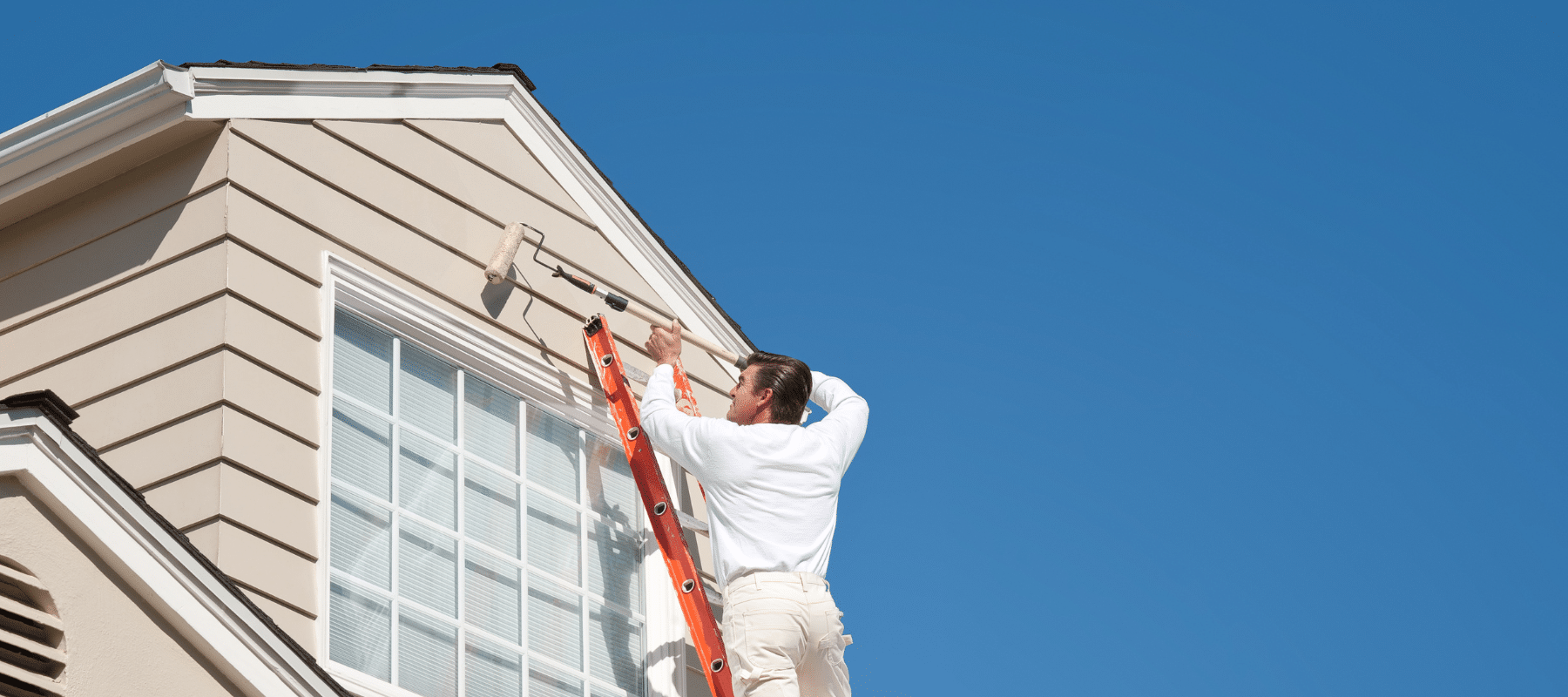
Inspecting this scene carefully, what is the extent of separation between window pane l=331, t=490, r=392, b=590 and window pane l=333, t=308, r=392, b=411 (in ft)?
1.42

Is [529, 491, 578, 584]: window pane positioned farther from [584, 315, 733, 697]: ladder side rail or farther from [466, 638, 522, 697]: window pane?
[466, 638, 522, 697]: window pane

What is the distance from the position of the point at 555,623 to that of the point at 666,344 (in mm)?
1302

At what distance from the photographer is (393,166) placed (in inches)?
253

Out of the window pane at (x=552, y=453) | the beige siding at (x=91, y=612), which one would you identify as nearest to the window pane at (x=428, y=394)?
the window pane at (x=552, y=453)

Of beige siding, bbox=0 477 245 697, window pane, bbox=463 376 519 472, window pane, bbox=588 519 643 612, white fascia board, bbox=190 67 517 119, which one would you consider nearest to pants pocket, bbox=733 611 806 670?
window pane, bbox=588 519 643 612

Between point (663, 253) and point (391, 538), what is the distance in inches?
94.3

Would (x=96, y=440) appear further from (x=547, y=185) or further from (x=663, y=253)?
(x=663, y=253)

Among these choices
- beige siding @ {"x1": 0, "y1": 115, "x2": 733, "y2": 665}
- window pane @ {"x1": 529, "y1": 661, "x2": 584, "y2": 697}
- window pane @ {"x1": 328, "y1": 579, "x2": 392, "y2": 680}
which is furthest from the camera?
window pane @ {"x1": 529, "y1": 661, "x2": 584, "y2": 697}

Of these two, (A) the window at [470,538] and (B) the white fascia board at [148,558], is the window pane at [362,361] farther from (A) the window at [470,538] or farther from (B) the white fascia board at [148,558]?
(B) the white fascia board at [148,558]

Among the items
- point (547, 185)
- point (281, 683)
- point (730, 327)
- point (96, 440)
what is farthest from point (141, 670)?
point (730, 327)

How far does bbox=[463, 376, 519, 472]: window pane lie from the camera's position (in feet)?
21.0

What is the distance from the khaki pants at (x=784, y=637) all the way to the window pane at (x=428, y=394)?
126 cm

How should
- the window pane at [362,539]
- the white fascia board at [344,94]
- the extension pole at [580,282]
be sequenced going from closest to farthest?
1. the window pane at [362,539]
2. the white fascia board at [344,94]
3. the extension pole at [580,282]

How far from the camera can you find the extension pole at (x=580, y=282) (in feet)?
21.3
